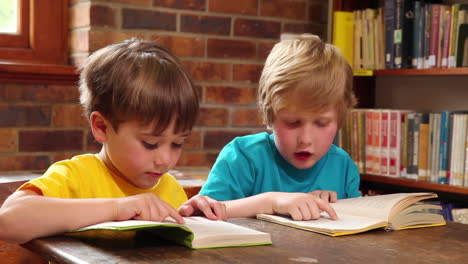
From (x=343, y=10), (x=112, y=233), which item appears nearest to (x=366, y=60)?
(x=343, y=10)

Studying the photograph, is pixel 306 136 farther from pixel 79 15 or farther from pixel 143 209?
pixel 79 15

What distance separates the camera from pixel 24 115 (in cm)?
246

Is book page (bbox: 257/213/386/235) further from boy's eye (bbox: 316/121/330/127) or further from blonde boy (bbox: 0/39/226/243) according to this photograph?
boy's eye (bbox: 316/121/330/127)

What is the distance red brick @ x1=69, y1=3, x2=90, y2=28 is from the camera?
2527 millimetres

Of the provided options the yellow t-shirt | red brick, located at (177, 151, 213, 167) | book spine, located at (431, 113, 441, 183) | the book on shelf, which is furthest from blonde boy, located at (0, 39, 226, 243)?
the book on shelf

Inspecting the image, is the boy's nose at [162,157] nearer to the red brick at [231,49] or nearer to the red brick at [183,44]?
the red brick at [183,44]

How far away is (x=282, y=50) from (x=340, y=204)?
1.49 ft

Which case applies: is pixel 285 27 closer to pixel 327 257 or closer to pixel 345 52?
pixel 345 52

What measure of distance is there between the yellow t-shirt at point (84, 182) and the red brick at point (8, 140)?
1.19 metres

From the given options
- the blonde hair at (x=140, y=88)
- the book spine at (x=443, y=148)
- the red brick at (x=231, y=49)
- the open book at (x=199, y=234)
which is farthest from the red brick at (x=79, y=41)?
the open book at (x=199, y=234)

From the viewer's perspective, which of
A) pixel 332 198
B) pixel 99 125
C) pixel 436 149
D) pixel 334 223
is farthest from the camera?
pixel 436 149

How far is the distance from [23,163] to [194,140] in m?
0.73

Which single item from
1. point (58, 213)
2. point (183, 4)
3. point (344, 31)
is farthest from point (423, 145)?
point (58, 213)

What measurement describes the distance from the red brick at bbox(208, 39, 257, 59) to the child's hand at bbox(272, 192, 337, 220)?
1.64 m
